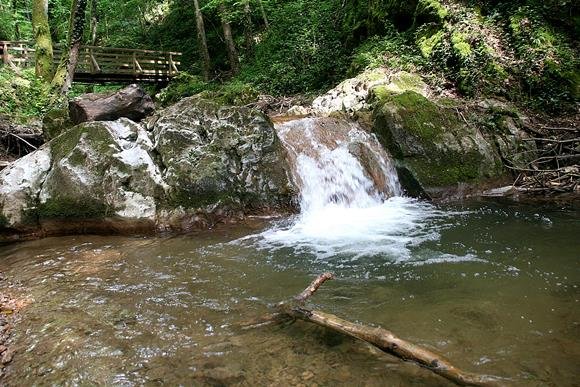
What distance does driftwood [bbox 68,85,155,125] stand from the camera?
827 cm

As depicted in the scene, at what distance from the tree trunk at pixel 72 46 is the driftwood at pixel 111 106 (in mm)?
3523

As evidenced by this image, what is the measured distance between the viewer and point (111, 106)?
336 inches

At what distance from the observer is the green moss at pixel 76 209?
6.23 meters

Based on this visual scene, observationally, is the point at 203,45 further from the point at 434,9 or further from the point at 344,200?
the point at 344,200

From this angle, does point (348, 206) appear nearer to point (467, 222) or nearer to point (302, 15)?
point (467, 222)

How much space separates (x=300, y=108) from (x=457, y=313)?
834cm

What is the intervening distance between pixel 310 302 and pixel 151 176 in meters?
3.76

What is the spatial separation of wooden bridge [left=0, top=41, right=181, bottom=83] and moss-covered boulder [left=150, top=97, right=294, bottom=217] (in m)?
11.9

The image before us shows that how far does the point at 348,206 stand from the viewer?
7543 millimetres

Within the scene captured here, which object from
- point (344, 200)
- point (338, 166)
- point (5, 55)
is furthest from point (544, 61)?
point (5, 55)

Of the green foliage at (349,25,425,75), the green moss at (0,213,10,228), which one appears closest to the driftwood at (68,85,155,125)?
the green moss at (0,213,10,228)

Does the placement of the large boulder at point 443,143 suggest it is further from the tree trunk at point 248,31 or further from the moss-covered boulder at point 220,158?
the tree trunk at point 248,31

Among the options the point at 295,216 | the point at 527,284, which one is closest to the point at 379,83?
the point at 295,216

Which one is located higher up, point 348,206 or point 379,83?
point 379,83
